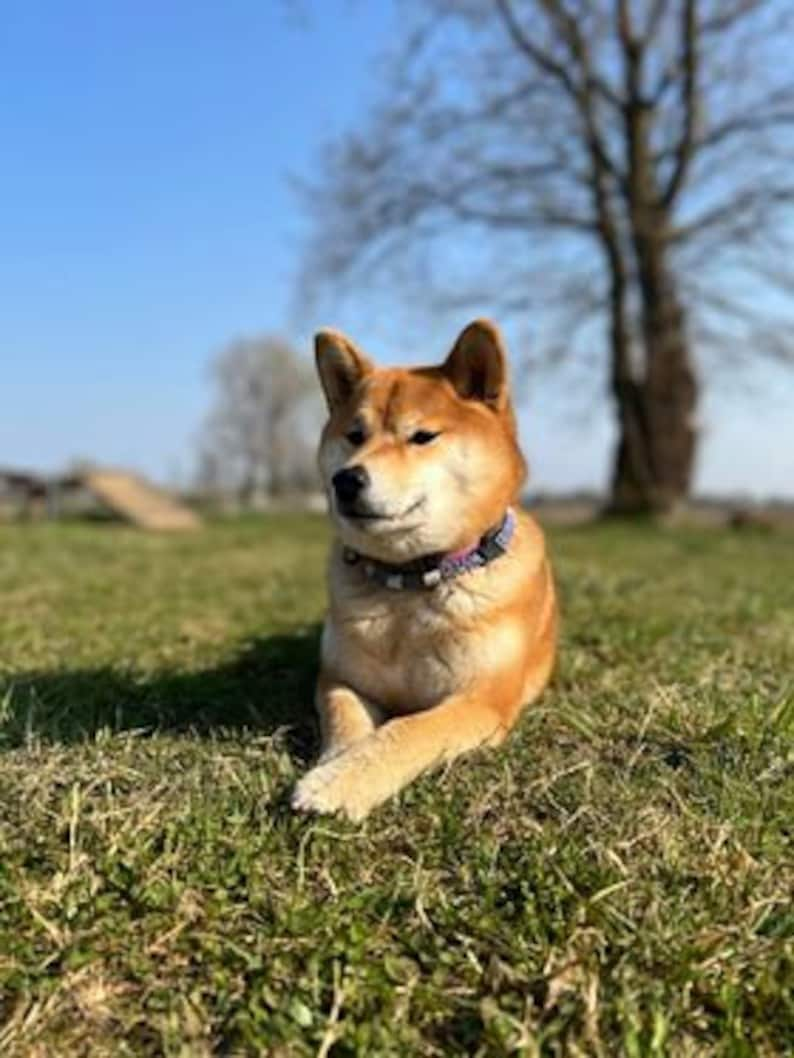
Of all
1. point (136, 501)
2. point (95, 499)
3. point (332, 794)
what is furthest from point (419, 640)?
point (95, 499)

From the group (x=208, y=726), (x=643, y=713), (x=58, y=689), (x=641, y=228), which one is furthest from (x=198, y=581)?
(x=641, y=228)

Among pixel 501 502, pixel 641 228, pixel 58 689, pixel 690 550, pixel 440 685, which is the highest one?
pixel 641 228

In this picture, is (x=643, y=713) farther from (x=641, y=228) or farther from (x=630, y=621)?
(x=641, y=228)

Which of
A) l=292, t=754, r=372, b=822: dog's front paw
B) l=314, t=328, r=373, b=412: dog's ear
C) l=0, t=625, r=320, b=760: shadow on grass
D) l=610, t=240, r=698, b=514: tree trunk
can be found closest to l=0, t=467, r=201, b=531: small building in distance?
l=610, t=240, r=698, b=514: tree trunk

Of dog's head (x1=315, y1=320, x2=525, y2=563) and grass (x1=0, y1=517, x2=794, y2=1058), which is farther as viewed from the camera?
dog's head (x1=315, y1=320, x2=525, y2=563)

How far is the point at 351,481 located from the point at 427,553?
1.09 feet

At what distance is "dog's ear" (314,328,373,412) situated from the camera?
2938mm

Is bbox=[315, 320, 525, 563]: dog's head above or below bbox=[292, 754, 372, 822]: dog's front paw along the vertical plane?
above

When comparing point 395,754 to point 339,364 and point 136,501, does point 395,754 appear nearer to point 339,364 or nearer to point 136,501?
point 339,364

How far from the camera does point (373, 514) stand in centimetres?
257

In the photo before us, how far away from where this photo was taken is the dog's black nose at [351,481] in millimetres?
2527

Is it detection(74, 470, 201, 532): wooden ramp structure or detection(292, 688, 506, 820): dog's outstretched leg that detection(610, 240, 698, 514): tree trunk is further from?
detection(292, 688, 506, 820): dog's outstretched leg

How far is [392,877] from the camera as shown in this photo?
6.61 ft

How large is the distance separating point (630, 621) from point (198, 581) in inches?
125
